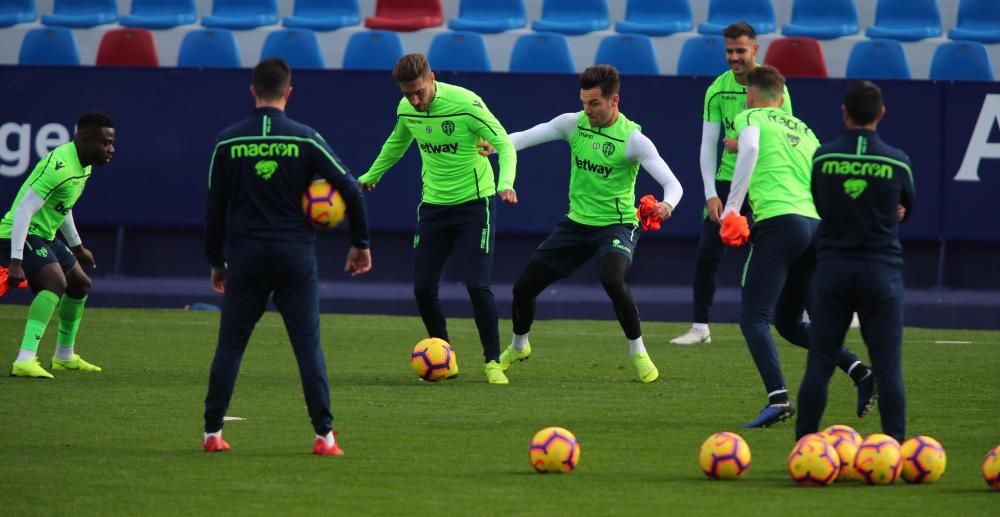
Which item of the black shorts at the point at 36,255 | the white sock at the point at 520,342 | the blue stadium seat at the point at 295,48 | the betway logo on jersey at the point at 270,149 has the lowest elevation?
the white sock at the point at 520,342

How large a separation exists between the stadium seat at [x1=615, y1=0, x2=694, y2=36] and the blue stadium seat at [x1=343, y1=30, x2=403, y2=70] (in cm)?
297

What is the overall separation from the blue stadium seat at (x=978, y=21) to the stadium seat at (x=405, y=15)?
21.9 feet

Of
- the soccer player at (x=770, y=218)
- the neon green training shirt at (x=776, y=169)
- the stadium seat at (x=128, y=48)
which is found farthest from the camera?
the stadium seat at (x=128, y=48)

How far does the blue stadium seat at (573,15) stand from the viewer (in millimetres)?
20986

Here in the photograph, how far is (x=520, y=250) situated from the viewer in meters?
18.1

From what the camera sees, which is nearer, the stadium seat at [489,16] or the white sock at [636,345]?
the white sock at [636,345]

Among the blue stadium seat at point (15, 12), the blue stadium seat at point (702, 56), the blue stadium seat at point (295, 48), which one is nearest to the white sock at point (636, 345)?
the blue stadium seat at point (702, 56)

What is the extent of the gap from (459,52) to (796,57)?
4140 mm

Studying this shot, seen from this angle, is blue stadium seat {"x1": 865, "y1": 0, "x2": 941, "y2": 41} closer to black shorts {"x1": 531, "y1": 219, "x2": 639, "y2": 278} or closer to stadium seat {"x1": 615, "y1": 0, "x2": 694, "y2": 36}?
stadium seat {"x1": 615, "y1": 0, "x2": 694, "y2": 36}

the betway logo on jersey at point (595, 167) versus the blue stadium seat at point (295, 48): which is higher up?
the blue stadium seat at point (295, 48)

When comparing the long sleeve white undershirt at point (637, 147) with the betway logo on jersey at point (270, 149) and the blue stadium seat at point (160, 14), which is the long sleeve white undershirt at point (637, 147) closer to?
the betway logo on jersey at point (270, 149)

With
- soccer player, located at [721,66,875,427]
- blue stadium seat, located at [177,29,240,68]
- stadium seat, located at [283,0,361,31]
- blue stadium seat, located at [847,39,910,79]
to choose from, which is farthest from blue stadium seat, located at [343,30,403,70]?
soccer player, located at [721,66,875,427]

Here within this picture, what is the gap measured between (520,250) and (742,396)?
7.39 metres

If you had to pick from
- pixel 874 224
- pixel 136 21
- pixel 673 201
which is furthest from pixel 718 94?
pixel 136 21
